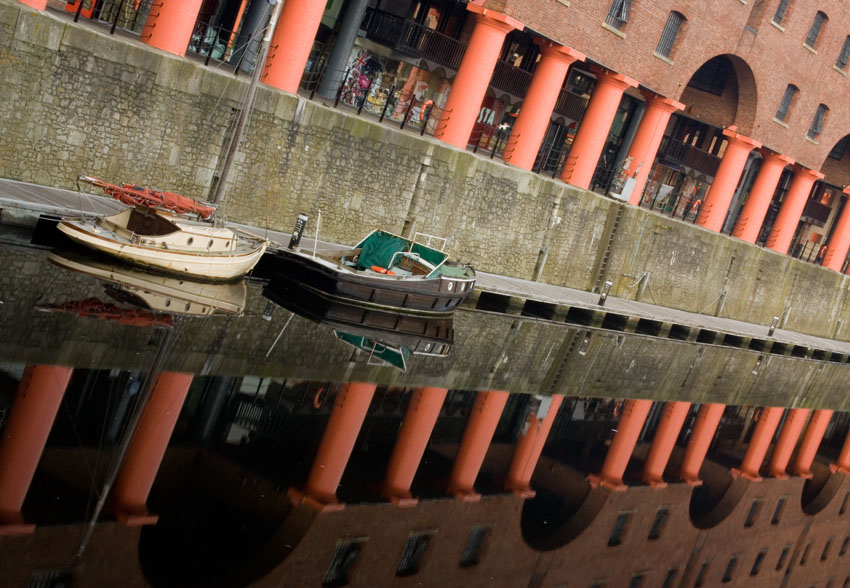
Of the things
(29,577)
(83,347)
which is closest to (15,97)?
(83,347)

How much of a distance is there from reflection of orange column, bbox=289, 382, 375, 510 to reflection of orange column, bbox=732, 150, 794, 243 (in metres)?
28.2

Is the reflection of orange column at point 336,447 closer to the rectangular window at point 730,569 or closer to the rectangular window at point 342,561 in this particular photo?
the rectangular window at point 342,561

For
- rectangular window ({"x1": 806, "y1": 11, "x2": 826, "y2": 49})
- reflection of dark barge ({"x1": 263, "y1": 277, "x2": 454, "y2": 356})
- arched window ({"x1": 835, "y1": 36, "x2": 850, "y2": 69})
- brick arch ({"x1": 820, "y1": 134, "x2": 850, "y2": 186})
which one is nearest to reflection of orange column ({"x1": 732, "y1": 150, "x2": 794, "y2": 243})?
rectangular window ({"x1": 806, "y1": 11, "x2": 826, "y2": 49})

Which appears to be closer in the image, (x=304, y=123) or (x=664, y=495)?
(x=664, y=495)

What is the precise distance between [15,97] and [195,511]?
12675 mm

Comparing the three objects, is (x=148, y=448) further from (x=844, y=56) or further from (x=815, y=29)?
(x=844, y=56)

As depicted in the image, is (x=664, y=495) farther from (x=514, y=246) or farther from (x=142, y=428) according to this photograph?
(x=514, y=246)

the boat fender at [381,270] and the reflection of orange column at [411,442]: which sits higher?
the boat fender at [381,270]

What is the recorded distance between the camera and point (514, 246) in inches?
1203

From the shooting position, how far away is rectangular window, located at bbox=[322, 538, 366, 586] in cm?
958

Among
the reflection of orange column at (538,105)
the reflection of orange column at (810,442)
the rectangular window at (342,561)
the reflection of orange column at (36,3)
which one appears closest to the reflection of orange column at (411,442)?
the rectangular window at (342,561)

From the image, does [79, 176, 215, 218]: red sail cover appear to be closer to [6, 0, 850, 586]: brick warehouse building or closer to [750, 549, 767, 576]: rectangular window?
[6, 0, 850, 586]: brick warehouse building

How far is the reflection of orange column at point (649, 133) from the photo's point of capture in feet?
116

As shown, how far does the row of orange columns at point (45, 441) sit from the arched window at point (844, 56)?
119ft
